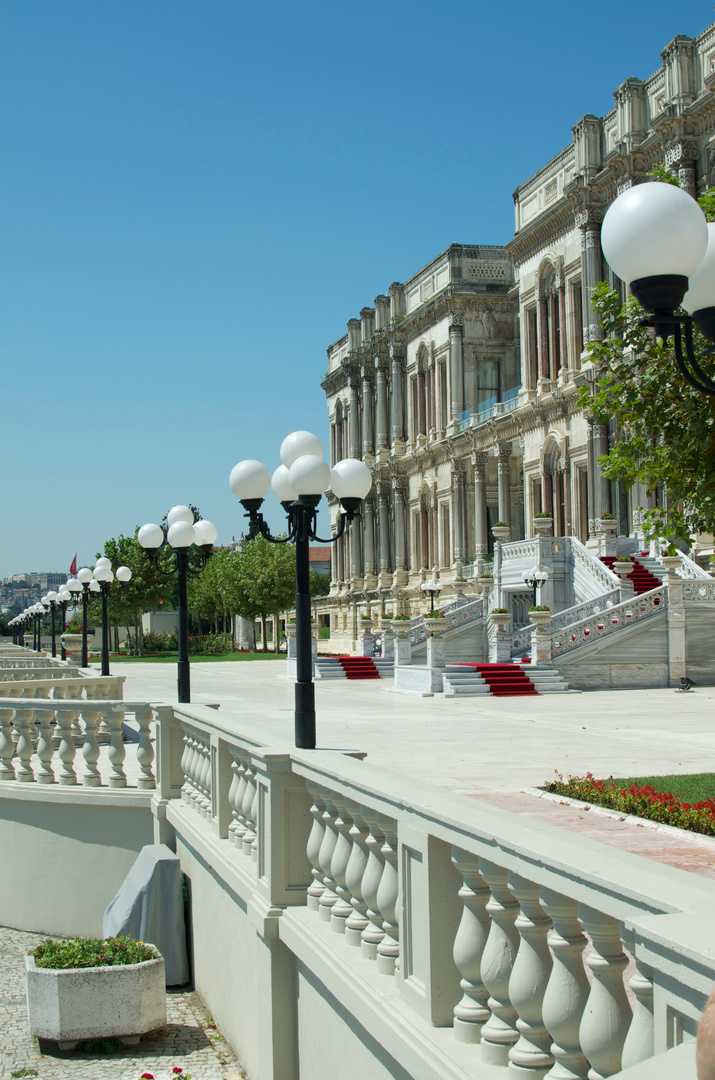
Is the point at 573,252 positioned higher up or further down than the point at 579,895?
higher up

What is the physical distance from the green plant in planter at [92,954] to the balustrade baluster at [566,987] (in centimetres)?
542

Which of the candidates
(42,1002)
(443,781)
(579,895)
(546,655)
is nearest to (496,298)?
(546,655)

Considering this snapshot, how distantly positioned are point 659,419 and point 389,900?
6.37 metres

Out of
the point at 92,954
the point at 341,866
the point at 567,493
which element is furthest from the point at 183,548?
the point at 567,493

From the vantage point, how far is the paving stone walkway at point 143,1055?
7.23 m

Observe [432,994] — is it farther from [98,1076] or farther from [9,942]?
[9,942]

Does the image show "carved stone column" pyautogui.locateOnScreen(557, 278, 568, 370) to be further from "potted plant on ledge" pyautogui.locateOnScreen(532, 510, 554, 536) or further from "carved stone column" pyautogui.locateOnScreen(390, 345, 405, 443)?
"carved stone column" pyautogui.locateOnScreen(390, 345, 405, 443)

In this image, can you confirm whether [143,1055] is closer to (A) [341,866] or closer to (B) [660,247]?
(A) [341,866]

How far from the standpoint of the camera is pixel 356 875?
16.4 feet

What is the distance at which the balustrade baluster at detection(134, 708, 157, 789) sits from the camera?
34.2 ft

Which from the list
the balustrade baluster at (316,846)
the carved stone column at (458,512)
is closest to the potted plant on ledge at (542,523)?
the carved stone column at (458,512)

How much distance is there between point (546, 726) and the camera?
20812 millimetres

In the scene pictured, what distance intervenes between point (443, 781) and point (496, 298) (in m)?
44.1

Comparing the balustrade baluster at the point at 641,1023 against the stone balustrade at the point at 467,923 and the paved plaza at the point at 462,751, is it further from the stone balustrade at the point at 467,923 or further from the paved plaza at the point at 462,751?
the paved plaza at the point at 462,751
